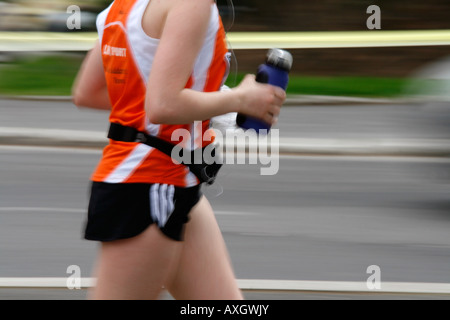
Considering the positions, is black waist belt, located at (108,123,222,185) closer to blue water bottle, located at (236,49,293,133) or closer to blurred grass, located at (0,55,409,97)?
blue water bottle, located at (236,49,293,133)

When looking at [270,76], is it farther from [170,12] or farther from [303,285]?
[303,285]

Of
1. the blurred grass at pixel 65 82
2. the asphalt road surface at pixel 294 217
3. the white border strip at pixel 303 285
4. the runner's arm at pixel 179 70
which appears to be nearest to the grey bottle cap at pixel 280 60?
the runner's arm at pixel 179 70

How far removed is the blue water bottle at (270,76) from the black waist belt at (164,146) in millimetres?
166

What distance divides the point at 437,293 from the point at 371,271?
0.54 meters

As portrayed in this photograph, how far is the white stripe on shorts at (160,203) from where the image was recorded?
269 centimetres

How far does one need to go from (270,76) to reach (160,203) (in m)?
0.49

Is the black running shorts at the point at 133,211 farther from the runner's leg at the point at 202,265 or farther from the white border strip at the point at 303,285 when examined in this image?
the white border strip at the point at 303,285

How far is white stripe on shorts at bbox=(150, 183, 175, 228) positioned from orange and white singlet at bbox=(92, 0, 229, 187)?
23 mm

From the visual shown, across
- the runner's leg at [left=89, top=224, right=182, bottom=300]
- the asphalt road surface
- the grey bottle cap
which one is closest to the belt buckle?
the runner's leg at [left=89, top=224, right=182, bottom=300]

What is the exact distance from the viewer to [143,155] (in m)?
2.71

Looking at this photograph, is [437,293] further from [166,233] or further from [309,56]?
[309,56]

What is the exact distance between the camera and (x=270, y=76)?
2736mm

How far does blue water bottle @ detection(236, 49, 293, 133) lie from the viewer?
273 cm
